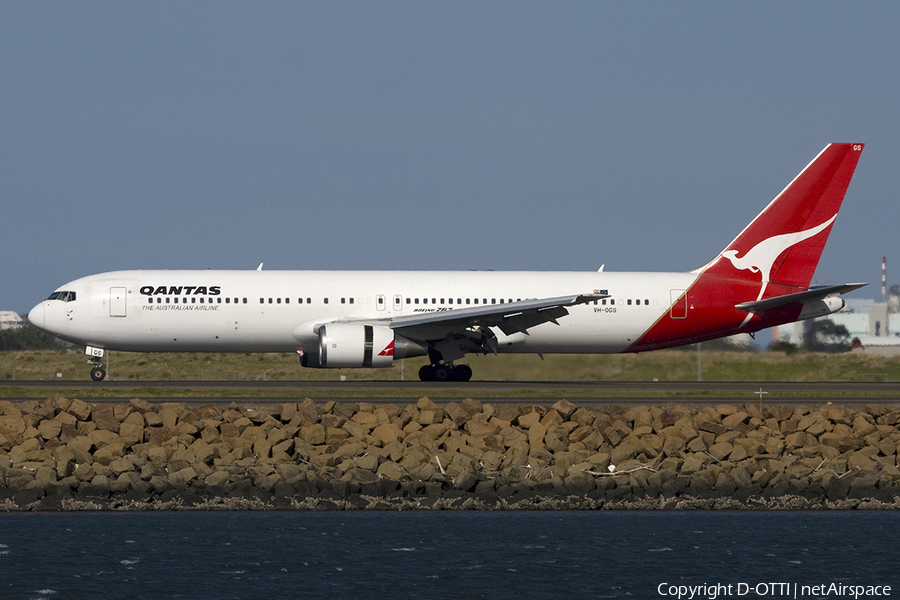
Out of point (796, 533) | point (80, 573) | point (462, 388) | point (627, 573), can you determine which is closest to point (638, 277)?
point (462, 388)

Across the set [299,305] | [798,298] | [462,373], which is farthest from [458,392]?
[798,298]

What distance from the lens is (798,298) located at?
39.0 m

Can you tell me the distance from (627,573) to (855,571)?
335 cm

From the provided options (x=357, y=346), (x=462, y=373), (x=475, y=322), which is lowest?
(x=462, y=373)

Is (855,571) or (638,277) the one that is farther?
(638,277)

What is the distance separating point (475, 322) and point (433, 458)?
14.2 metres

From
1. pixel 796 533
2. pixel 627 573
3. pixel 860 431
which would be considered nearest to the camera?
pixel 627 573

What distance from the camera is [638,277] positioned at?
40938 mm

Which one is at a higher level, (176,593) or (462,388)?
(462,388)

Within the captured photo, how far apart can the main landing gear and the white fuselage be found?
1.44 m

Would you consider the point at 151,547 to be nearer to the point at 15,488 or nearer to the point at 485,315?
the point at 15,488

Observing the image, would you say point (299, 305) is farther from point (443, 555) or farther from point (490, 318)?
point (443, 555)

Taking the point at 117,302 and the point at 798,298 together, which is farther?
the point at 798,298

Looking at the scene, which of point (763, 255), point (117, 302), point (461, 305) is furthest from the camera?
point (763, 255)
